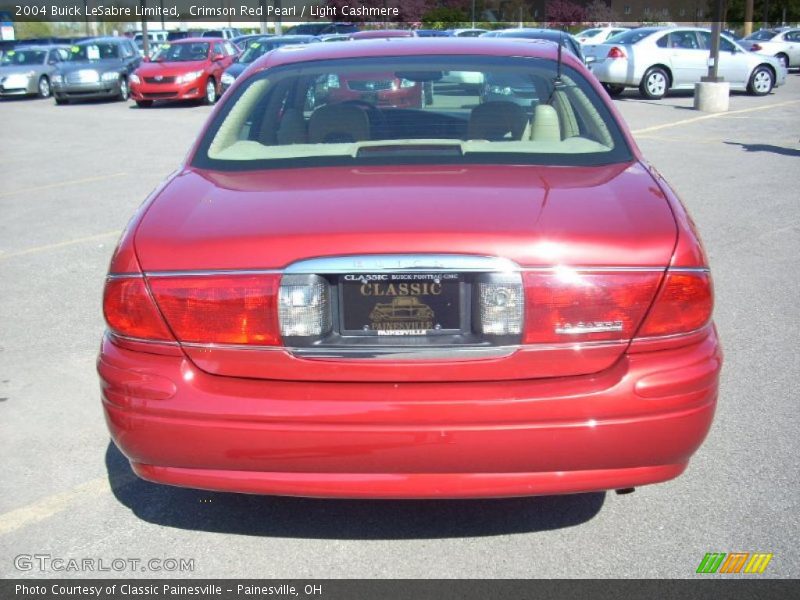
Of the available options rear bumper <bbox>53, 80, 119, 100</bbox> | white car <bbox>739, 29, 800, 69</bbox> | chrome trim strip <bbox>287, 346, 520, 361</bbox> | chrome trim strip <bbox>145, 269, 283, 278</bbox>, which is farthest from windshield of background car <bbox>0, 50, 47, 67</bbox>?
chrome trim strip <bbox>287, 346, 520, 361</bbox>

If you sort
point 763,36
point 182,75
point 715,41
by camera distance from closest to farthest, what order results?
point 715,41 → point 182,75 → point 763,36

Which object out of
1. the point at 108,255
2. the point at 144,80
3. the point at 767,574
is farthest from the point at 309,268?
the point at 144,80

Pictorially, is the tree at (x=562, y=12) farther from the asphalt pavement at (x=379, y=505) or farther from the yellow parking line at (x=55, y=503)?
the yellow parking line at (x=55, y=503)

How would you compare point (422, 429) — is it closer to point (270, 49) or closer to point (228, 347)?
point (228, 347)

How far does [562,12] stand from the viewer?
5209 cm

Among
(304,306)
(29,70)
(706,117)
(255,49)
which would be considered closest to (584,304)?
(304,306)

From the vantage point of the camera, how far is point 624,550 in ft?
10.5

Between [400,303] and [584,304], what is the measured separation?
54cm

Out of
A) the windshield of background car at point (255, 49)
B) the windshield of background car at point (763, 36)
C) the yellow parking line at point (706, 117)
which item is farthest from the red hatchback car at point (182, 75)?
the windshield of background car at point (763, 36)

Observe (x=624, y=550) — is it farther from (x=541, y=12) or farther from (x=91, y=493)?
(x=541, y=12)

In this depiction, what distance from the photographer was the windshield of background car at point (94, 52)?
25.2 m

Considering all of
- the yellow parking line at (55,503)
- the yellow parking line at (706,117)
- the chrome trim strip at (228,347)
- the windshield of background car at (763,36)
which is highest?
the chrome trim strip at (228,347)

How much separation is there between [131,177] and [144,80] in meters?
11.5

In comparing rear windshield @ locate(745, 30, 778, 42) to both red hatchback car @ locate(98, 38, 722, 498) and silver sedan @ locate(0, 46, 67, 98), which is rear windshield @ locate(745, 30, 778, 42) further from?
red hatchback car @ locate(98, 38, 722, 498)
